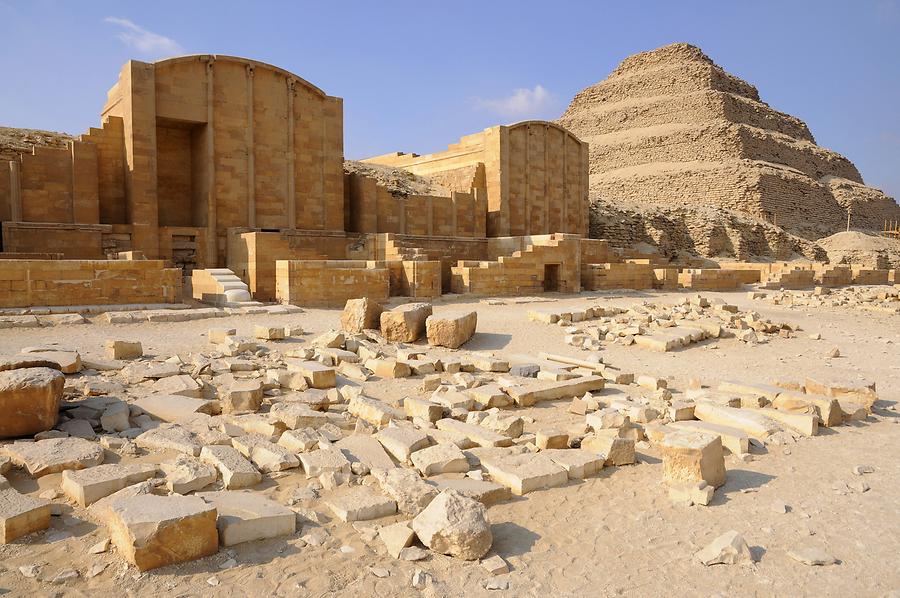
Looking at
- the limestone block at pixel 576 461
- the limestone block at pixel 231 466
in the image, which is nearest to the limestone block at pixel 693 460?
the limestone block at pixel 576 461

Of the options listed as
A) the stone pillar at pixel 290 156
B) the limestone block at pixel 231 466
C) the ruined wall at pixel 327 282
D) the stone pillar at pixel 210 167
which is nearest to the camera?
the limestone block at pixel 231 466

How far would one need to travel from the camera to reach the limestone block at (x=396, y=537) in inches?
111

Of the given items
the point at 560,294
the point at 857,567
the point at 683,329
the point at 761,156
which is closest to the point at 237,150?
the point at 560,294

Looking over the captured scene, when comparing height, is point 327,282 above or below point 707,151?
below

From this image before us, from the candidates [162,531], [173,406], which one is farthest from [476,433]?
[173,406]

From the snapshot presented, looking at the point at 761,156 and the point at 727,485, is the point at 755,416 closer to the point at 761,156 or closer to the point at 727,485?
the point at 727,485

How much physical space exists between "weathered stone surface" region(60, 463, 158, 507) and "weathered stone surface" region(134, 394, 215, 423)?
1293mm

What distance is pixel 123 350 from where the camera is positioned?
7.03 metres

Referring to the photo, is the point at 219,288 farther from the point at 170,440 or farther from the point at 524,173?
the point at 524,173

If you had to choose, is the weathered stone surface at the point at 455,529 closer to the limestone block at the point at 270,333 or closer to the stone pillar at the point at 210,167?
the limestone block at the point at 270,333

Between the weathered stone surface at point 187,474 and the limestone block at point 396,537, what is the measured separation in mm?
1221

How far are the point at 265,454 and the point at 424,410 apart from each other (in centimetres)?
154

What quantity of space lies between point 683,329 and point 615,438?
6.44 m

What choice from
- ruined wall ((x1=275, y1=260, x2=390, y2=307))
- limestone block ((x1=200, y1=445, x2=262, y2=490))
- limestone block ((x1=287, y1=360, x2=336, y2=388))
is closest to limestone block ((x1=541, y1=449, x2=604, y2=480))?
limestone block ((x1=200, y1=445, x2=262, y2=490))
